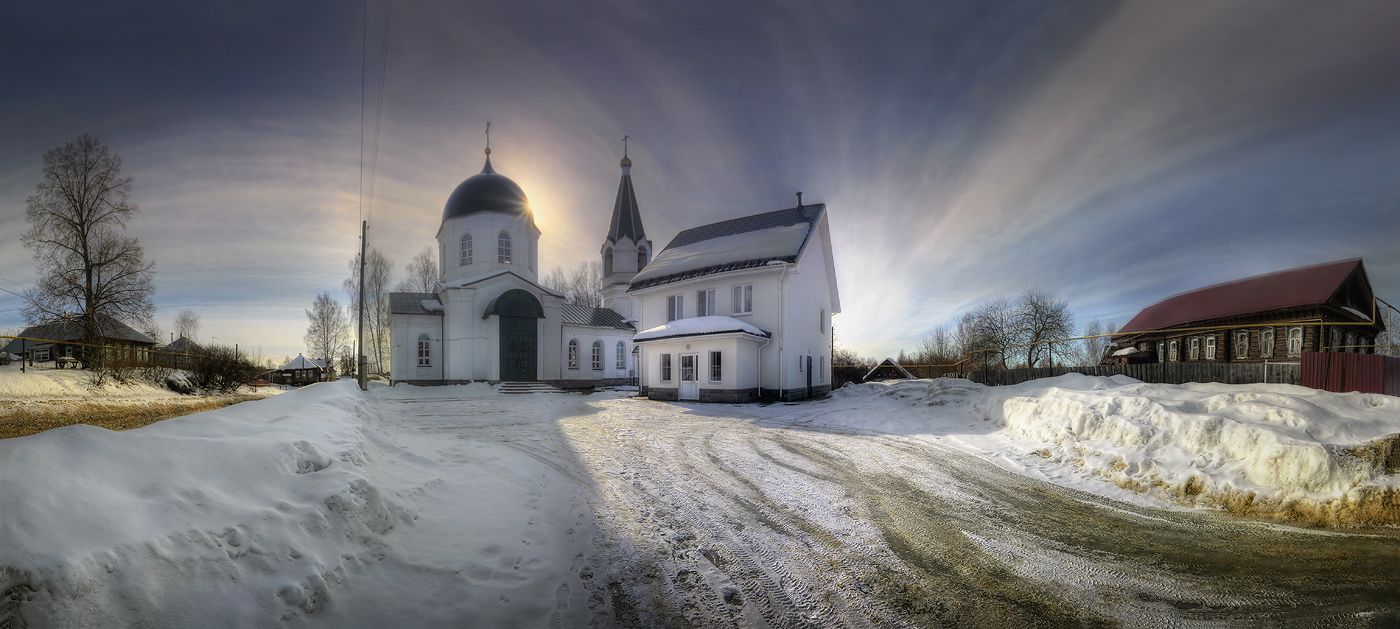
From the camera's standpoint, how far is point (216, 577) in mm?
2818

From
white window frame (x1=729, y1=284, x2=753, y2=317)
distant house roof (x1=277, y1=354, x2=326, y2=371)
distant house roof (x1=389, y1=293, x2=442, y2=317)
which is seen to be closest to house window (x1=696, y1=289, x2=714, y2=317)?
white window frame (x1=729, y1=284, x2=753, y2=317)

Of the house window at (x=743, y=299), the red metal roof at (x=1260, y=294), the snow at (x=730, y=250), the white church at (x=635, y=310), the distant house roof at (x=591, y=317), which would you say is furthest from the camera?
the distant house roof at (x=591, y=317)

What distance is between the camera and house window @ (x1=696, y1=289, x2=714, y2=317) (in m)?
22.3

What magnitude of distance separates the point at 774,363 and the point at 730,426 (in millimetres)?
7613

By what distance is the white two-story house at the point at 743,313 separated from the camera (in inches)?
772

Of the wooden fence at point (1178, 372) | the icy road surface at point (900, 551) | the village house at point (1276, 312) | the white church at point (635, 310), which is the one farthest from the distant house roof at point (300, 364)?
the village house at point (1276, 312)

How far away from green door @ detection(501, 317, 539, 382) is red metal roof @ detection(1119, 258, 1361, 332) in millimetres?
29023

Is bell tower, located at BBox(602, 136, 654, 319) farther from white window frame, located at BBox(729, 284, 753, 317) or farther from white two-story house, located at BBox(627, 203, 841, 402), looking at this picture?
white window frame, located at BBox(729, 284, 753, 317)

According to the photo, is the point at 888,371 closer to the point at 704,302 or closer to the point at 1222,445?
the point at 704,302

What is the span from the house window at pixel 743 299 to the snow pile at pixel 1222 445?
11.1 m

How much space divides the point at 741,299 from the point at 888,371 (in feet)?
52.9

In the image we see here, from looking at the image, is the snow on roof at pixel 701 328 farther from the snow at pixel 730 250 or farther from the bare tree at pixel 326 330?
the bare tree at pixel 326 330

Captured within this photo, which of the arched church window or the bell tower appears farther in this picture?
the bell tower

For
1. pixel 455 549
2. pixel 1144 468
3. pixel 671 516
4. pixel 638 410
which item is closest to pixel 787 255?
pixel 638 410
